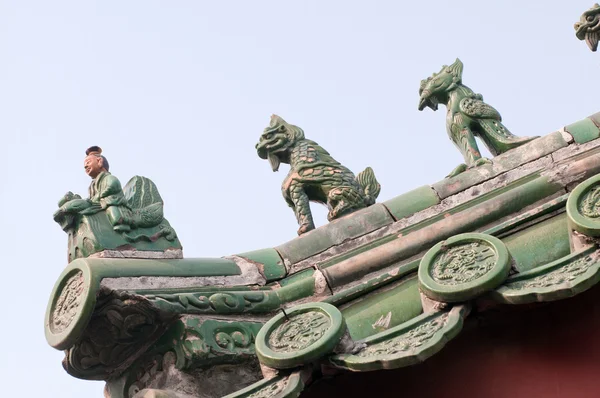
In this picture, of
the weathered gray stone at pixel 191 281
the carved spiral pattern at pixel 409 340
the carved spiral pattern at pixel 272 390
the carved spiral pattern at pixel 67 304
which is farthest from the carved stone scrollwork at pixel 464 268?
the carved spiral pattern at pixel 67 304

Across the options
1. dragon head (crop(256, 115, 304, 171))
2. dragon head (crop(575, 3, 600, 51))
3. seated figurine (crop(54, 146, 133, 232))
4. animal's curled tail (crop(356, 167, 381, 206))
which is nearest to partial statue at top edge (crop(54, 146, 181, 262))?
seated figurine (crop(54, 146, 133, 232))

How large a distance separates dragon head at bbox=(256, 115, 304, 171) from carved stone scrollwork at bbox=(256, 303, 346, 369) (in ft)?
6.64

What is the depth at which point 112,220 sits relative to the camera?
242 inches

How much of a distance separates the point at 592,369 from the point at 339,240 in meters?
1.57

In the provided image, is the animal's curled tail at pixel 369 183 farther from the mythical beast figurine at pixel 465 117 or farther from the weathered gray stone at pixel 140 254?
the weathered gray stone at pixel 140 254

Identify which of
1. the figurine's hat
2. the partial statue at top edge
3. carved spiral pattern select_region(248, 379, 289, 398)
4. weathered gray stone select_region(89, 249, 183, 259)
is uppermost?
the figurine's hat

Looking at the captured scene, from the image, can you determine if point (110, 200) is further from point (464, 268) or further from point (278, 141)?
point (464, 268)

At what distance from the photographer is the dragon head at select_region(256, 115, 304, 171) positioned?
284 inches

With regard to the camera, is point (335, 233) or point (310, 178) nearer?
point (335, 233)

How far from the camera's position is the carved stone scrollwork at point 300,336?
5016mm

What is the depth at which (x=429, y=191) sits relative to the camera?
6324 mm

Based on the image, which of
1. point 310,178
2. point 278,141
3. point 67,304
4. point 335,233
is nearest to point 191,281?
point 67,304

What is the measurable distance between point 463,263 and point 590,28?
2058mm

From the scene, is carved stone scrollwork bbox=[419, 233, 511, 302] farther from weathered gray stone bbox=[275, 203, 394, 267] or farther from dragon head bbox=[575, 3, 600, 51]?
dragon head bbox=[575, 3, 600, 51]
